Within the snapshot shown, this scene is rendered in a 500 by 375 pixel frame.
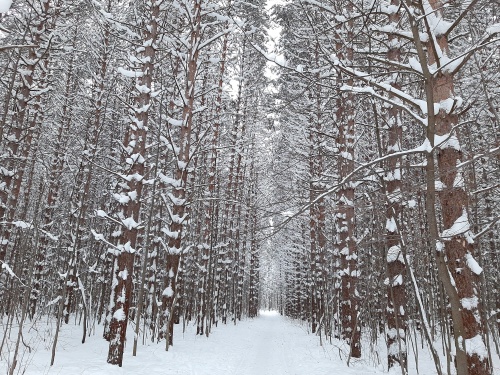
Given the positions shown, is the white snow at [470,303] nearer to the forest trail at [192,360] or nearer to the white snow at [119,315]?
the forest trail at [192,360]

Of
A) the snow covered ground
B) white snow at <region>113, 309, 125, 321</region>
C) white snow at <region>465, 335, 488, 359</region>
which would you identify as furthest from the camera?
white snow at <region>113, 309, 125, 321</region>

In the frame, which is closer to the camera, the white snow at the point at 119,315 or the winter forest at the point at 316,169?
the winter forest at the point at 316,169

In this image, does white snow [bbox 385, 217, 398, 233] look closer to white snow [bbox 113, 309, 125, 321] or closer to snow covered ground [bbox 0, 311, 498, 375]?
snow covered ground [bbox 0, 311, 498, 375]

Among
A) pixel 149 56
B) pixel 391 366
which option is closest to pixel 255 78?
pixel 149 56

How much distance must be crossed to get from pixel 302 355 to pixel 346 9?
31.6 feet

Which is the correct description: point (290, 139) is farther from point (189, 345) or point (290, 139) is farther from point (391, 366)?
point (391, 366)

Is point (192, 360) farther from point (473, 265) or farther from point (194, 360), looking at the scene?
point (473, 265)

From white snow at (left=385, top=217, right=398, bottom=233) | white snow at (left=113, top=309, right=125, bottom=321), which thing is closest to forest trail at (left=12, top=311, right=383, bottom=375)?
white snow at (left=113, top=309, right=125, bottom=321)

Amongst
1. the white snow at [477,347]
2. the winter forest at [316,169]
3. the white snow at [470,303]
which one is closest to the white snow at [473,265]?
the winter forest at [316,169]

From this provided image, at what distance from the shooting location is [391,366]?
6.67 metres

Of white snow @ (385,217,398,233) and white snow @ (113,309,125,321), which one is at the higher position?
white snow @ (385,217,398,233)

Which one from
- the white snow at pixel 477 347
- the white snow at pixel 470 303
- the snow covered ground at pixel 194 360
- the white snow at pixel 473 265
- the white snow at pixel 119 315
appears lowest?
the snow covered ground at pixel 194 360

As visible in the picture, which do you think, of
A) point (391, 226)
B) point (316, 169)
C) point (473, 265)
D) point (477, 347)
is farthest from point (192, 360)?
point (316, 169)

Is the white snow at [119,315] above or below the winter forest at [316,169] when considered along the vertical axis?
below
